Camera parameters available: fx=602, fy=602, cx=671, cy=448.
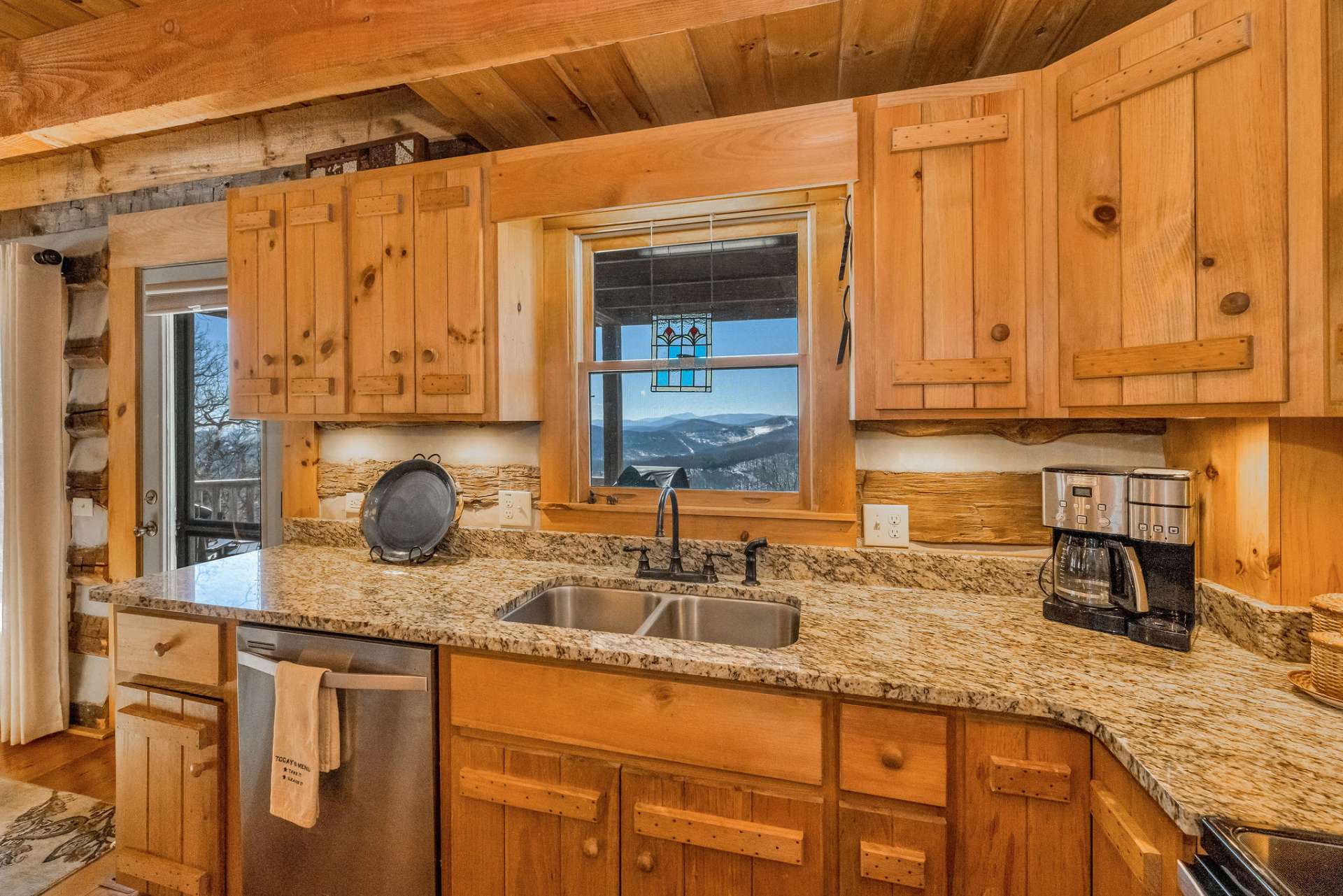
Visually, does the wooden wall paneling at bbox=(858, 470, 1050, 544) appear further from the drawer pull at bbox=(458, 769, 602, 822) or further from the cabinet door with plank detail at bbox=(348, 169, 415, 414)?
the cabinet door with plank detail at bbox=(348, 169, 415, 414)

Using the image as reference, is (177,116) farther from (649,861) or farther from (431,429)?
(649,861)

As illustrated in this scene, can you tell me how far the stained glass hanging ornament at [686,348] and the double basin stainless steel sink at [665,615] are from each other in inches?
28.0

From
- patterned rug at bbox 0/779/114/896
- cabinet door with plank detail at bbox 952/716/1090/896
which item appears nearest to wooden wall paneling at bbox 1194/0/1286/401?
cabinet door with plank detail at bbox 952/716/1090/896

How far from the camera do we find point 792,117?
5.10ft

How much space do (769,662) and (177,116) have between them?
212cm

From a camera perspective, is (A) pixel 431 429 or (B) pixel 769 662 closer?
(B) pixel 769 662

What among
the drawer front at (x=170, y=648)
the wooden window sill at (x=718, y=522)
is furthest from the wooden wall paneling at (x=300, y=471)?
the wooden window sill at (x=718, y=522)

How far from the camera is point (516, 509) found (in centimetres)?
212

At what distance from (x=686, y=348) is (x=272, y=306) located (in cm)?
143

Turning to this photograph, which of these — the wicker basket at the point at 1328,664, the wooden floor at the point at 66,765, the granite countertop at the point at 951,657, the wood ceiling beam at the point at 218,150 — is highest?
the wood ceiling beam at the point at 218,150

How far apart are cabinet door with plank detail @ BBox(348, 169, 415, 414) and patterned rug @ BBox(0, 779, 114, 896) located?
1.74m

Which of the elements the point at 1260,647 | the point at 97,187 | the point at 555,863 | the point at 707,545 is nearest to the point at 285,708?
the point at 555,863

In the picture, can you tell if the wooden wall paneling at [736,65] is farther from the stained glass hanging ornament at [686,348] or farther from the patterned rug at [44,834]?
the patterned rug at [44,834]

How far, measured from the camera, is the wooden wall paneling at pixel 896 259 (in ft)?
4.85
